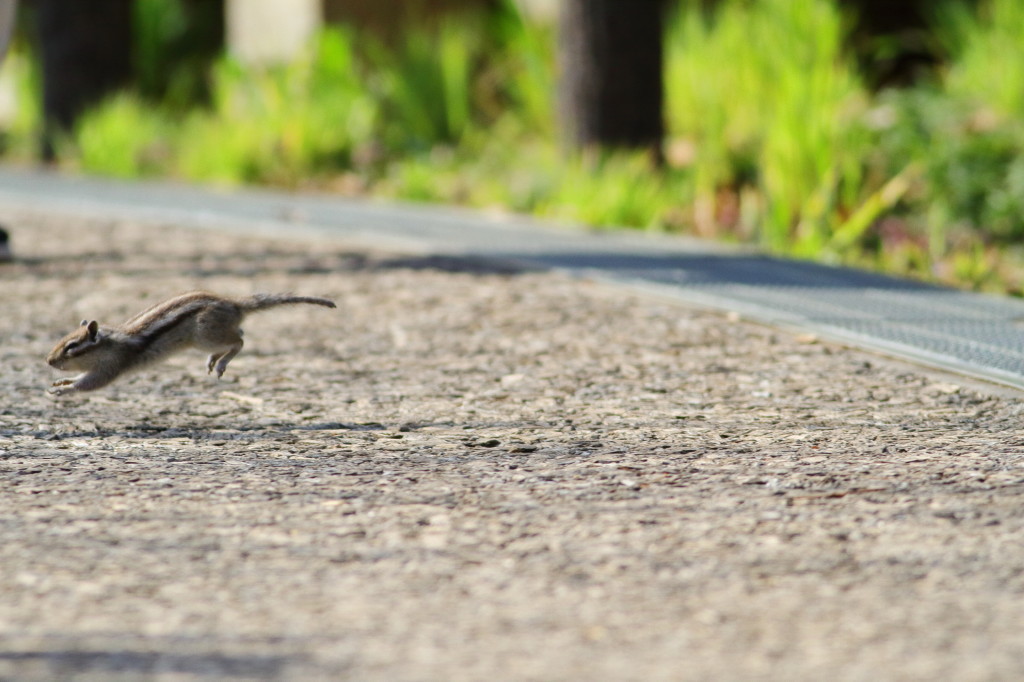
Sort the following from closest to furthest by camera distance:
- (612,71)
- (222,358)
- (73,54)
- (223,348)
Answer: (223,348) < (222,358) < (612,71) < (73,54)

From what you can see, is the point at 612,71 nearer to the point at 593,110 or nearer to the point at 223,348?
the point at 593,110

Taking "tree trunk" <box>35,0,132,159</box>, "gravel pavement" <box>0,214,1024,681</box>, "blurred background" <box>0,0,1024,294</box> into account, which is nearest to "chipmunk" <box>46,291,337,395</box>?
"gravel pavement" <box>0,214,1024,681</box>

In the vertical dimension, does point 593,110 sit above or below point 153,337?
above

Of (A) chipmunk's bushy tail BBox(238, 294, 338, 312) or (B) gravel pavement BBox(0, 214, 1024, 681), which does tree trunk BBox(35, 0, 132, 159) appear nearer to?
(B) gravel pavement BBox(0, 214, 1024, 681)

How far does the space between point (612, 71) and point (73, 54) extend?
579cm

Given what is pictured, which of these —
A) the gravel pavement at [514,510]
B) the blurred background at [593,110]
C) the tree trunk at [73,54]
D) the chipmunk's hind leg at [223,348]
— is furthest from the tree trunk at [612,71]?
the tree trunk at [73,54]

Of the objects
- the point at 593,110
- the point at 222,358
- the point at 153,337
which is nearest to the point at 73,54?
the point at 593,110

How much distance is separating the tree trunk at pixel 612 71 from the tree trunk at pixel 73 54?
5301 mm

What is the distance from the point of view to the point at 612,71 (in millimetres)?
9727

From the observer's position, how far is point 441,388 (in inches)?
219

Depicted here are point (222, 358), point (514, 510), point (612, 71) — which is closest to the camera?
point (514, 510)

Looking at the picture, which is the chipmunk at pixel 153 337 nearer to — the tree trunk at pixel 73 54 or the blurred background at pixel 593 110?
the blurred background at pixel 593 110

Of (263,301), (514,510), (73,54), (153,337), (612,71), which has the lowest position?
(514,510)

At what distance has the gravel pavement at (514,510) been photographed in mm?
3182
